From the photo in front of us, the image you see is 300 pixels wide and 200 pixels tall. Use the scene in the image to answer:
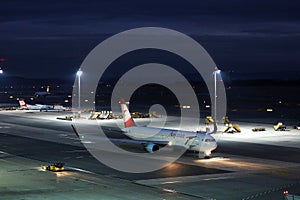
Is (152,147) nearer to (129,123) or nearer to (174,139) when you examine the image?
(174,139)

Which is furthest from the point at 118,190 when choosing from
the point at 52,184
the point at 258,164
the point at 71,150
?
the point at 71,150

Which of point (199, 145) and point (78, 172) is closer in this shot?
point (78, 172)

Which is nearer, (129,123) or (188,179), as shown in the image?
(188,179)

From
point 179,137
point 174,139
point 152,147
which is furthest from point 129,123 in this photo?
point 179,137

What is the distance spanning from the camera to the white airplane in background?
5394 centimetres

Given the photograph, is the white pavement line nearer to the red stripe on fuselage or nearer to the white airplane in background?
the white airplane in background

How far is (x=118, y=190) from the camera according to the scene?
38.6m

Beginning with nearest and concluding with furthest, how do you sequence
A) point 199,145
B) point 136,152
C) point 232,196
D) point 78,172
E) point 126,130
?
1. point 232,196
2. point 78,172
3. point 199,145
4. point 136,152
5. point 126,130

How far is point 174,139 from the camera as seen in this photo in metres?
56.6

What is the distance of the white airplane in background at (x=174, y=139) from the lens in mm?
53938

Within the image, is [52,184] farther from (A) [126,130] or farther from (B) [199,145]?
(A) [126,130]

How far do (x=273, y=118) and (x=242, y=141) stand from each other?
1513 inches

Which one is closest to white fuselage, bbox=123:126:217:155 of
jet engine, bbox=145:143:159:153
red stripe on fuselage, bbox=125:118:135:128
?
jet engine, bbox=145:143:159:153

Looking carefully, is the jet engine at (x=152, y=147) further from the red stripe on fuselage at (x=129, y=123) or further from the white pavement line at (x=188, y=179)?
the white pavement line at (x=188, y=179)
